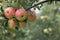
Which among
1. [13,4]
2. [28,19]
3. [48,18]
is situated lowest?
[28,19]

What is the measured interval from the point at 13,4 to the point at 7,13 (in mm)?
82

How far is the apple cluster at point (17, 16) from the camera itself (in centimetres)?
156

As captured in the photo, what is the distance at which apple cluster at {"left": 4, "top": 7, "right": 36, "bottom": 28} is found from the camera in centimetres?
156

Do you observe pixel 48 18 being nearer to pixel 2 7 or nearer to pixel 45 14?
pixel 45 14

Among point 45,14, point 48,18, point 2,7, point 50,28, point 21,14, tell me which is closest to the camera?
point 21,14

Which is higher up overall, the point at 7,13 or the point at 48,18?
the point at 48,18

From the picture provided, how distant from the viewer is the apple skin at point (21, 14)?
5.07ft

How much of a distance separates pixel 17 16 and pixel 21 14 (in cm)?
4

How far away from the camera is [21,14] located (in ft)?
5.20

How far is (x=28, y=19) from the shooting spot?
5.38ft

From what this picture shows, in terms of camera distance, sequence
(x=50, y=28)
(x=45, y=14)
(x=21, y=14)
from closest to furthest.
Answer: (x=21, y=14), (x=50, y=28), (x=45, y=14)

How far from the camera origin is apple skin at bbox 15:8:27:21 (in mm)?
1546

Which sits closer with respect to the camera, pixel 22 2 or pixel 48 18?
pixel 22 2

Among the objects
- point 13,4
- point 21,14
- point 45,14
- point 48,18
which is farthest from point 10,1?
point 45,14
